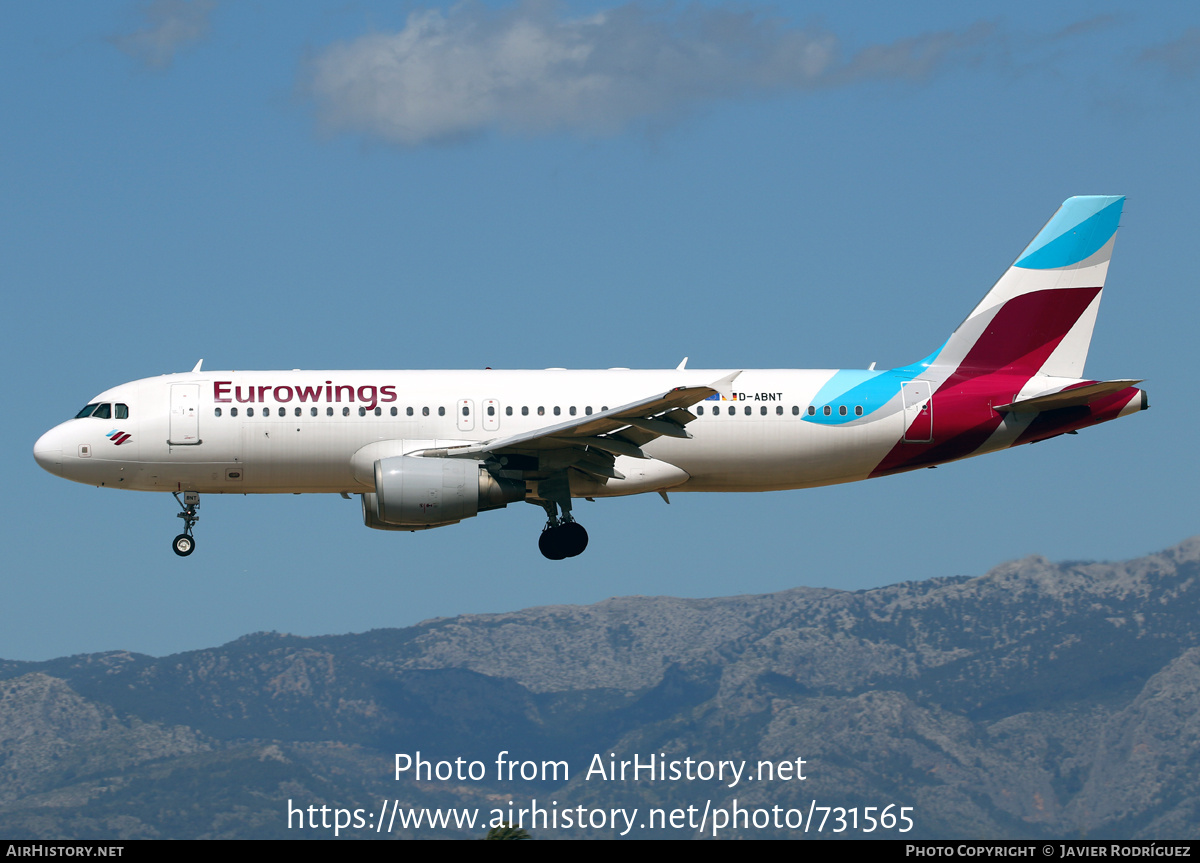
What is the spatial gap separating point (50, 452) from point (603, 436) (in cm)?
1434

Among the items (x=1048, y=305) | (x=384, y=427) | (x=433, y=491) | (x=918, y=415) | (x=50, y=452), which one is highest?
(x=1048, y=305)

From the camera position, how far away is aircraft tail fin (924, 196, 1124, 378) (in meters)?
43.2

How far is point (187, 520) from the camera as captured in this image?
4144 cm

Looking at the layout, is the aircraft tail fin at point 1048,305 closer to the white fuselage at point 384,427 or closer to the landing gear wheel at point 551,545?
the white fuselage at point 384,427

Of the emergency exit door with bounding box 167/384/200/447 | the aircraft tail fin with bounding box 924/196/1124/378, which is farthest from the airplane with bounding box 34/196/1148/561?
the aircraft tail fin with bounding box 924/196/1124/378

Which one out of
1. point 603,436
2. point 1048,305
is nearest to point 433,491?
point 603,436

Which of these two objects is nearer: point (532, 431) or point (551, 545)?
point (532, 431)

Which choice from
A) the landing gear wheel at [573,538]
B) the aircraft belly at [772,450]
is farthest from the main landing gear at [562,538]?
the aircraft belly at [772,450]

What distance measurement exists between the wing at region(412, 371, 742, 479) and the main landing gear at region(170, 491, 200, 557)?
6366 mm

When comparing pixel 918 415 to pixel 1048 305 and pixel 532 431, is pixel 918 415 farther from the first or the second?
pixel 532 431
